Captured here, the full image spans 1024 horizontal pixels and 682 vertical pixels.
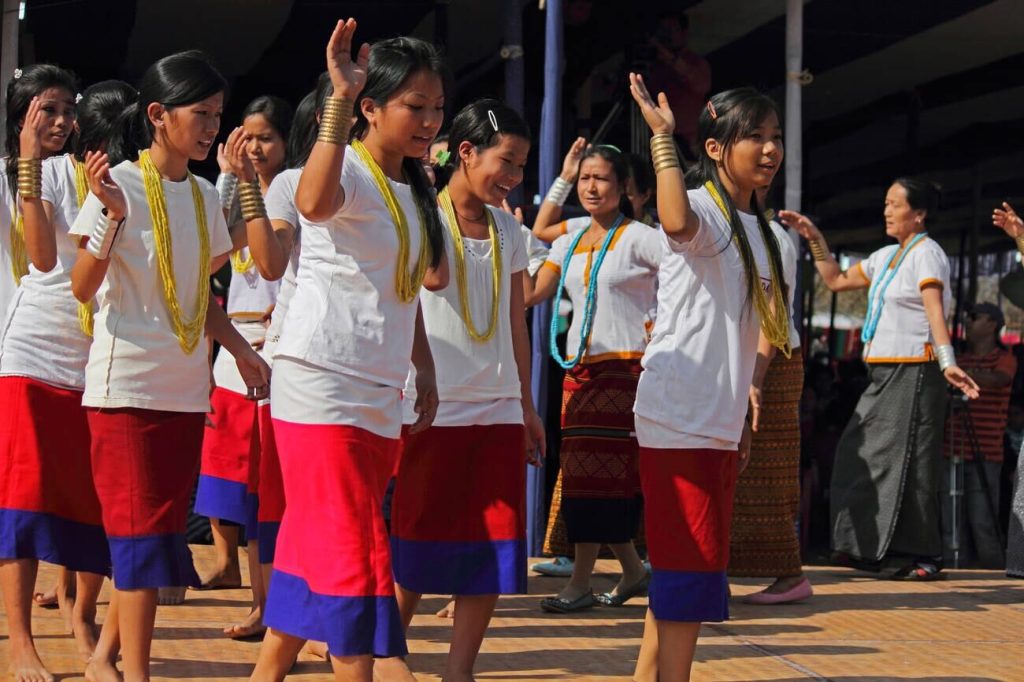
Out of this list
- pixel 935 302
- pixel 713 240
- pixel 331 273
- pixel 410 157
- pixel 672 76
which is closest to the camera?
pixel 331 273

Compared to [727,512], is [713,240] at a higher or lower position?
higher

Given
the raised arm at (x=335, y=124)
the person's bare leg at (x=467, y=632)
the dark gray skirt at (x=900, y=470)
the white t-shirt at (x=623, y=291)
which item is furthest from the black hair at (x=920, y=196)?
the raised arm at (x=335, y=124)

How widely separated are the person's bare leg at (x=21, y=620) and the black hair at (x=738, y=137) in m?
2.13

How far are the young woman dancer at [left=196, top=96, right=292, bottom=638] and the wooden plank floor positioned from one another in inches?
7.4

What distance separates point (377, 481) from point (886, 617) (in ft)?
10.4

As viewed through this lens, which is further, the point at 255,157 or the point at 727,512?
the point at 255,157

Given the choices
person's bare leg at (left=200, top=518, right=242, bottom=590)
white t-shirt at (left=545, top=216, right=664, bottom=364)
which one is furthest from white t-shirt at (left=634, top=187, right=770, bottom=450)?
person's bare leg at (left=200, top=518, right=242, bottom=590)

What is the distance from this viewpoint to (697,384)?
3861 mm

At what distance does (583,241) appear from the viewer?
5.97 meters

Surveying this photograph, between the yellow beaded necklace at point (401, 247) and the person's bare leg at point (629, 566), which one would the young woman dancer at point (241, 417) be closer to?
the yellow beaded necklace at point (401, 247)

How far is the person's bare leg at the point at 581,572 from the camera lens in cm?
573

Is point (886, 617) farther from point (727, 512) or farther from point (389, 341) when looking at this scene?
point (389, 341)

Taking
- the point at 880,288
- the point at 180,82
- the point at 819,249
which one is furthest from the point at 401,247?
the point at 880,288

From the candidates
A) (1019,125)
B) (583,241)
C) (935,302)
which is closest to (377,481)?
(583,241)
